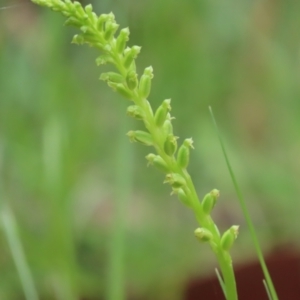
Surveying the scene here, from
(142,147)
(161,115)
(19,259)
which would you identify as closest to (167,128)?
(161,115)

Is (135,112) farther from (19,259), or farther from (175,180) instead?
(19,259)

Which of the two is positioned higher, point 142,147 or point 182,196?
point 142,147

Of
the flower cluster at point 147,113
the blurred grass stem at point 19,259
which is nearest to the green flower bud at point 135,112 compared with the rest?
the flower cluster at point 147,113

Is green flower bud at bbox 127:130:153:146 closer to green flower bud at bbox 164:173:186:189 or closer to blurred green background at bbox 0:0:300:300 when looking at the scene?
green flower bud at bbox 164:173:186:189

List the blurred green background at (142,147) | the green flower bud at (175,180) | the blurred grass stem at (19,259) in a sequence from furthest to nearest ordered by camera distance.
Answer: the blurred green background at (142,147), the blurred grass stem at (19,259), the green flower bud at (175,180)

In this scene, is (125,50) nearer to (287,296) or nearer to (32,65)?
(287,296)

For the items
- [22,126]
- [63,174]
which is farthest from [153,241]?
[22,126]

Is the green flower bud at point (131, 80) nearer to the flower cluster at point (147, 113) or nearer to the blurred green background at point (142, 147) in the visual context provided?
the flower cluster at point (147, 113)
